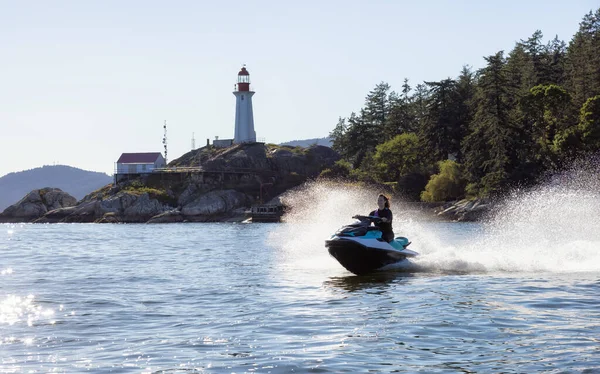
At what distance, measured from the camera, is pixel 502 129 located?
9056 cm

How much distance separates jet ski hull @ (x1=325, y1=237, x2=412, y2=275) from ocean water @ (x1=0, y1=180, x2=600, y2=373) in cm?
41

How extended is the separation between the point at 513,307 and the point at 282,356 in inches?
235

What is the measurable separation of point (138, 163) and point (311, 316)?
129171mm

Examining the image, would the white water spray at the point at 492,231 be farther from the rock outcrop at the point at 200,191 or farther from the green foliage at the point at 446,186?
the rock outcrop at the point at 200,191

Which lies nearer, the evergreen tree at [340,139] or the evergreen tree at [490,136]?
the evergreen tree at [490,136]

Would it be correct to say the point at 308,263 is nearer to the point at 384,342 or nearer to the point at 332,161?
the point at 384,342

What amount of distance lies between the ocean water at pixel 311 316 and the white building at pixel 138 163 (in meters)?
114

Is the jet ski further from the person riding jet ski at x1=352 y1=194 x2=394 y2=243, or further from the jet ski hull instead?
the person riding jet ski at x1=352 y1=194 x2=394 y2=243

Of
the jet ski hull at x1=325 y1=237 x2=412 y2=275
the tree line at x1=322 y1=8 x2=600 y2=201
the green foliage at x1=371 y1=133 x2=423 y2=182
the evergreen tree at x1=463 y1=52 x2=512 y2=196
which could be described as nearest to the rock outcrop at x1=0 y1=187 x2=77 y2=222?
the tree line at x1=322 y1=8 x2=600 y2=201

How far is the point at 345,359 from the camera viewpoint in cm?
1100

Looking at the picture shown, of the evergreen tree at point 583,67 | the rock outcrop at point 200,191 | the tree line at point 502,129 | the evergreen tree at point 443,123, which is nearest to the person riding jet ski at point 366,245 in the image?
the tree line at point 502,129

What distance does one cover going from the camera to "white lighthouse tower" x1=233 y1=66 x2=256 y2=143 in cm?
13188

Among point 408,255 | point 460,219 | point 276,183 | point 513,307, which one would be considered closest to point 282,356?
point 513,307

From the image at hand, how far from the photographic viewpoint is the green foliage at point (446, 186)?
9350cm
